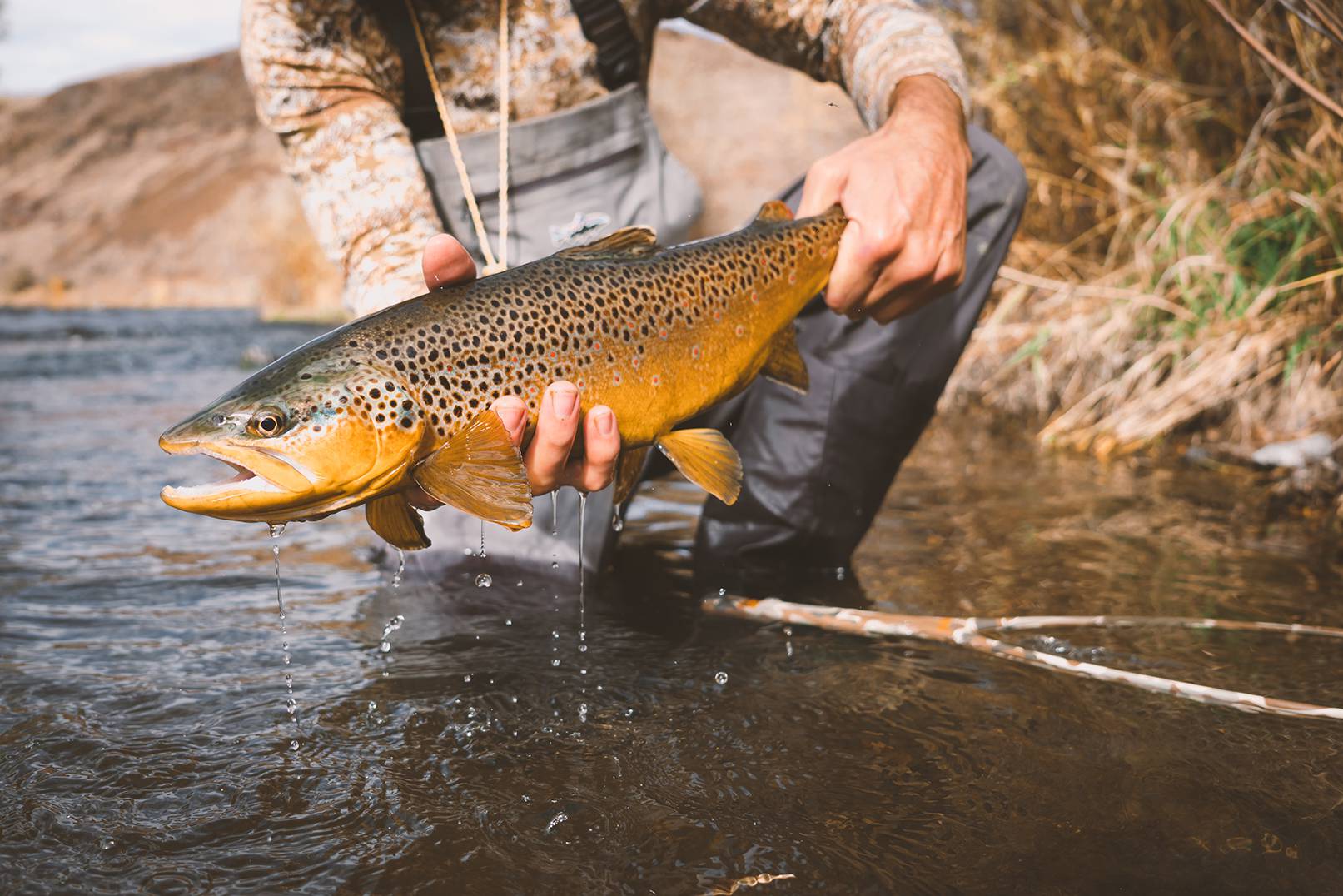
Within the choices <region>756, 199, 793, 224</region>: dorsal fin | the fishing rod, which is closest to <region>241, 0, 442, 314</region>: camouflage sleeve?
<region>756, 199, 793, 224</region>: dorsal fin

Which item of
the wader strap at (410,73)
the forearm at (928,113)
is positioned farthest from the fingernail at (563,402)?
the wader strap at (410,73)

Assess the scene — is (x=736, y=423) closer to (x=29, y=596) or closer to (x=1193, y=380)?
(x=29, y=596)

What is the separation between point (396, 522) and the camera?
181 cm

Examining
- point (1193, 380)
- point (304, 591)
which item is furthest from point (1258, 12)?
point (304, 591)

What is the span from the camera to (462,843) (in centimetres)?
163

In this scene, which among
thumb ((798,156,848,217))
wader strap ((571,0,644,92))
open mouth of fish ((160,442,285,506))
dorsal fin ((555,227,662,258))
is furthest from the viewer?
wader strap ((571,0,644,92))

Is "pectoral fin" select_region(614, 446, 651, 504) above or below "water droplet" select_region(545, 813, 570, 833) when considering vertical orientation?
above

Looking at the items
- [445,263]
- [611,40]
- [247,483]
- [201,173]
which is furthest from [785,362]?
[201,173]

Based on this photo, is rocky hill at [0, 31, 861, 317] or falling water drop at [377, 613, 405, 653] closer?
falling water drop at [377, 613, 405, 653]

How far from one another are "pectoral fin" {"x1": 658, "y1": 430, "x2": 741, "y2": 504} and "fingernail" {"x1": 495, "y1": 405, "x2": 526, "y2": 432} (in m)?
0.34

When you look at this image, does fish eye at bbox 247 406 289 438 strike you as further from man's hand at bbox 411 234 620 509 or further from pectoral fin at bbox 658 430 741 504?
pectoral fin at bbox 658 430 741 504

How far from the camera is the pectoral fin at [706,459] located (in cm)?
196

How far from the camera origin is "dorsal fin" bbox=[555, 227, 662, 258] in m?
1.91

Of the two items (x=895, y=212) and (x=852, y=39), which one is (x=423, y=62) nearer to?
(x=852, y=39)
